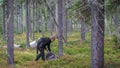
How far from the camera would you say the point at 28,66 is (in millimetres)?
13453

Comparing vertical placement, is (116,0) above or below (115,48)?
above

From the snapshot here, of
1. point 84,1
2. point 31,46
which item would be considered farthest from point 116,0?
point 31,46

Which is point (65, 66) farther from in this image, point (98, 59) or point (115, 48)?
point (115, 48)

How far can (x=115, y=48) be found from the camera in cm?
2133

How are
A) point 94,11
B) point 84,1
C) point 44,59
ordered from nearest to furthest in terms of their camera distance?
point 94,11 < point 84,1 < point 44,59

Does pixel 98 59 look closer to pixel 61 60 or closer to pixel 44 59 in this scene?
pixel 61 60

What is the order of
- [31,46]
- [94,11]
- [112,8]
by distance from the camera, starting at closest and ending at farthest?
[94,11], [112,8], [31,46]

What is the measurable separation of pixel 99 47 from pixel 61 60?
11.5 ft

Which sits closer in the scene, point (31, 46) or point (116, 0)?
point (116, 0)

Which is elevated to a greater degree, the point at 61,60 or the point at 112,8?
the point at 112,8

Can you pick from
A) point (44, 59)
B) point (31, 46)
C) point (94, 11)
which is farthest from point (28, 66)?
point (31, 46)

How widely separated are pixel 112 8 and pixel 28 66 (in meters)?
5.21

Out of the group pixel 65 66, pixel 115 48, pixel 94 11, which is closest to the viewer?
pixel 94 11

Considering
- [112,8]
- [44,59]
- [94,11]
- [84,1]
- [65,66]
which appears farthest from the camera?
[44,59]
